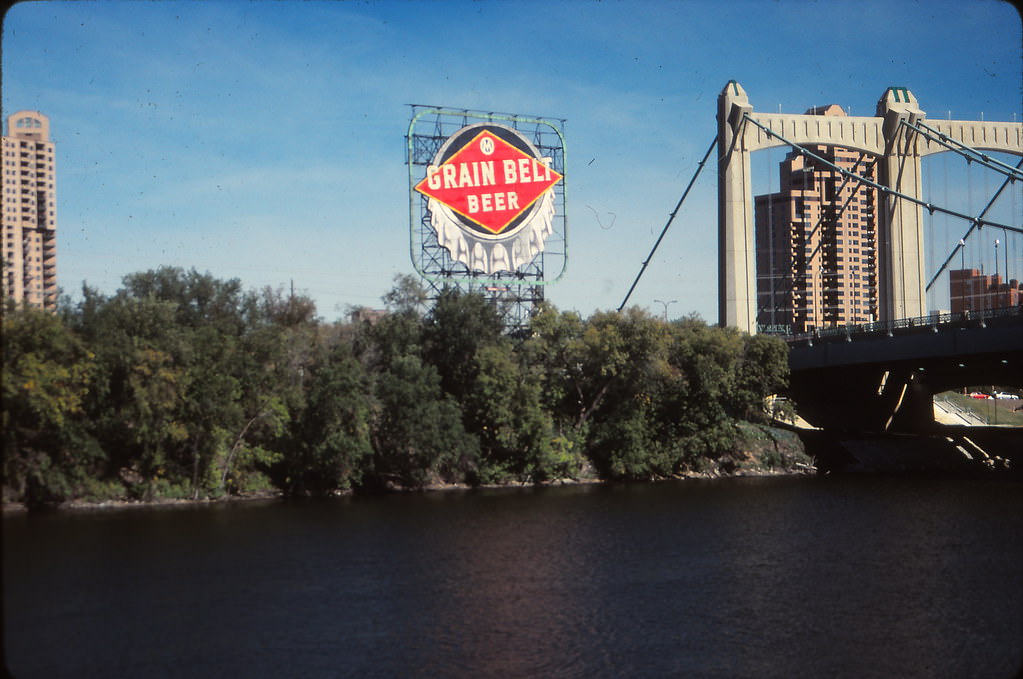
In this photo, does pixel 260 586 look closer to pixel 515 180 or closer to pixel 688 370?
pixel 688 370

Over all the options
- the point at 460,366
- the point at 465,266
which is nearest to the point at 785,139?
the point at 465,266

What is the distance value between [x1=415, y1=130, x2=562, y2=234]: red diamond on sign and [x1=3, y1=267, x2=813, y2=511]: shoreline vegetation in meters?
5.93

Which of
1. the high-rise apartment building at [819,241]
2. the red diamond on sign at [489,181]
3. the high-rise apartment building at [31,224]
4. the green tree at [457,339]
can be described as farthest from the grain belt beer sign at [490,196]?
the high-rise apartment building at [819,241]

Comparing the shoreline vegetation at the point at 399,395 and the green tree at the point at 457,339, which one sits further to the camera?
the green tree at the point at 457,339

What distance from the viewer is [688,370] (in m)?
52.1

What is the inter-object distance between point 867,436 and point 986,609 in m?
39.4

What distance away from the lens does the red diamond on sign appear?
5419 centimetres

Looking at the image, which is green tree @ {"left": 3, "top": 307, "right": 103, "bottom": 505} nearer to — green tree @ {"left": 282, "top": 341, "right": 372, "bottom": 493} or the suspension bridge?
green tree @ {"left": 282, "top": 341, "right": 372, "bottom": 493}

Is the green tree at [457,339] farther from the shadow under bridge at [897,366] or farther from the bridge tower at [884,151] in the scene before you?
the shadow under bridge at [897,366]

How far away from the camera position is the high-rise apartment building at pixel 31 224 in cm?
1722

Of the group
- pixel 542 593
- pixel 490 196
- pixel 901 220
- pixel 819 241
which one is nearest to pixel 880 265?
pixel 901 220

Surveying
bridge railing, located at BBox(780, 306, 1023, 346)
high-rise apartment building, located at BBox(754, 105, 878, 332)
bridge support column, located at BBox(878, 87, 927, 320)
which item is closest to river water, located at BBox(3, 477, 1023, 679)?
bridge railing, located at BBox(780, 306, 1023, 346)

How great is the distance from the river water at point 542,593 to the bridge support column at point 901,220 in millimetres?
27524

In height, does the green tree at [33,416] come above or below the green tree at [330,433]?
above
